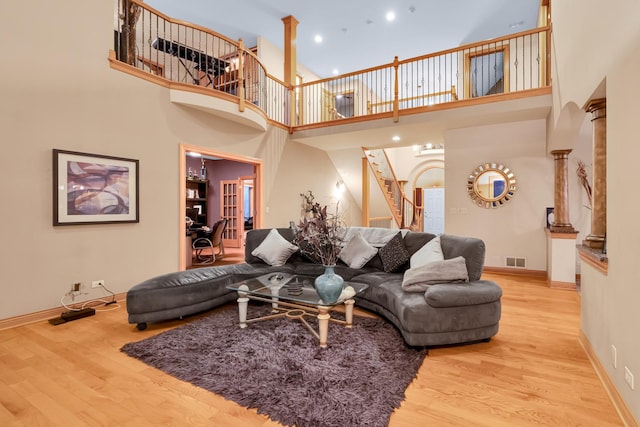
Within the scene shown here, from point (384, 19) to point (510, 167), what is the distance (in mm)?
3962

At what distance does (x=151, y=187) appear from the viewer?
167 inches

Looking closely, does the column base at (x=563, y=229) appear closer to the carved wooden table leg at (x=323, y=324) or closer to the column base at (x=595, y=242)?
the column base at (x=595, y=242)

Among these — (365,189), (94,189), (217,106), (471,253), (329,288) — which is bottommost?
(329,288)

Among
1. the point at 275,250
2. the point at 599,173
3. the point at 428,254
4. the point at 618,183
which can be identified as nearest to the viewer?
the point at 618,183

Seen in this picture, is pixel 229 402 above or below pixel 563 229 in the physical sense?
Result: below

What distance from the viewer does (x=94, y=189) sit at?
366cm

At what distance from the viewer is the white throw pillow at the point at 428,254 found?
10.5 ft

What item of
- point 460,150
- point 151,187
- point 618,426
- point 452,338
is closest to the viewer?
point 618,426

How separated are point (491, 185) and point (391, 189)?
382 cm

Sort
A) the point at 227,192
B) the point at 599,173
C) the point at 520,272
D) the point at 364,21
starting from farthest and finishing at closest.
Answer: the point at 227,192
the point at 364,21
the point at 520,272
the point at 599,173

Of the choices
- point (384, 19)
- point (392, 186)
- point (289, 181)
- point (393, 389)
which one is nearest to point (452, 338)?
point (393, 389)

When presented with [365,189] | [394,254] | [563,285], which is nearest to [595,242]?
[394,254]

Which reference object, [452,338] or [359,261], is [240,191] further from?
[452,338]

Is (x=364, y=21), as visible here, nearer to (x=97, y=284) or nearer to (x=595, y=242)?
(x=595, y=242)
